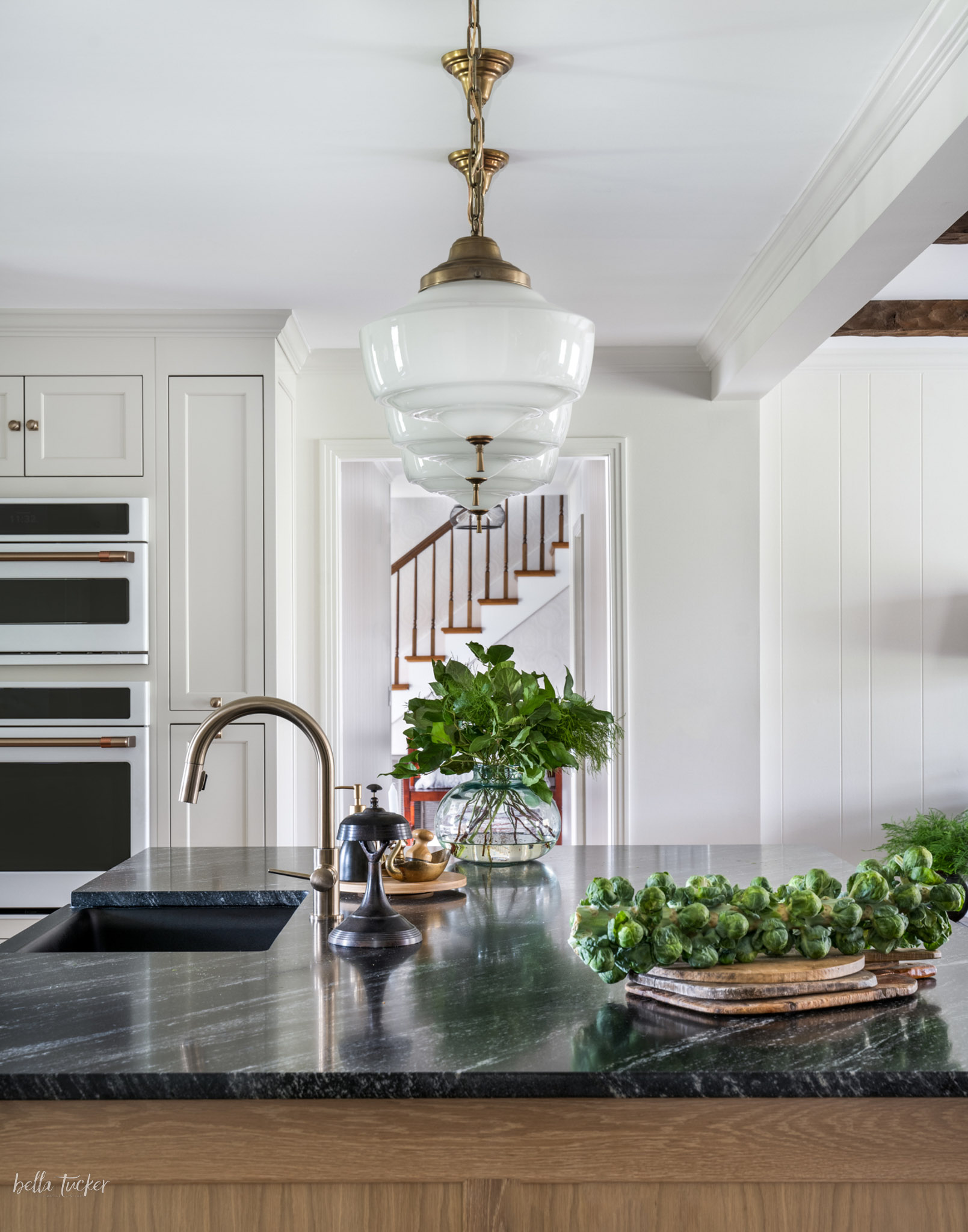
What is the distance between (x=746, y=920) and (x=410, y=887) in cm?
79

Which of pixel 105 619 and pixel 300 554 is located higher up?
pixel 300 554

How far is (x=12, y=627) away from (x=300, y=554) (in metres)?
1.10

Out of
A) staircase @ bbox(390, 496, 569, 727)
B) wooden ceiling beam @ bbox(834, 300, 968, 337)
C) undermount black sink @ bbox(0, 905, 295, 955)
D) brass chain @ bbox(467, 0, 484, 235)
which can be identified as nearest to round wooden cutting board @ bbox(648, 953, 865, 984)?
undermount black sink @ bbox(0, 905, 295, 955)

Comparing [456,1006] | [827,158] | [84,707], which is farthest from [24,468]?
[456,1006]

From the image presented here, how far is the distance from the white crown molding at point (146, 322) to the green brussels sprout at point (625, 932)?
295 cm

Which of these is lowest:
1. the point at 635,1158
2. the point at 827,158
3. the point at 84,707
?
the point at 635,1158

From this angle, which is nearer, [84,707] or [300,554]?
[84,707]

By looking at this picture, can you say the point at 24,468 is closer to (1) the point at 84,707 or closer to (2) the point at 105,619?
(2) the point at 105,619

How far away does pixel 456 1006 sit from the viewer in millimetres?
1288

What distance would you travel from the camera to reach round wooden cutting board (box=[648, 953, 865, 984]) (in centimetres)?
124

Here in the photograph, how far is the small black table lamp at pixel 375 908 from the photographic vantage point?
5.15 ft

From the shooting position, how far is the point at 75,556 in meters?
3.68

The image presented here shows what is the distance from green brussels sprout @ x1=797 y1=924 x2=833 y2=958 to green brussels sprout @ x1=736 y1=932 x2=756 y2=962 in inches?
2.4

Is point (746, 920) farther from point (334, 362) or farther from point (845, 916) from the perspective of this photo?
point (334, 362)
